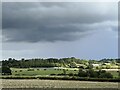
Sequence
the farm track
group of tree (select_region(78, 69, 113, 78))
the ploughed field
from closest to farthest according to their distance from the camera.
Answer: the farm track, the ploughed field, group of tree (select_region(78, 69, 113, 78))

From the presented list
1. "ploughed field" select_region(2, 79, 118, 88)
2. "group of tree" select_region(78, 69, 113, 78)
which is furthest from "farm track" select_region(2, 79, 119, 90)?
"group of tree" select_region(78, 69, 113, 78)

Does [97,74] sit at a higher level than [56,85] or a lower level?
higher

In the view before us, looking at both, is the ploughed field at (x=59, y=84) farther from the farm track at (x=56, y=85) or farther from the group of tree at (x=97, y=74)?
the group of tree at (x=97, y=74)

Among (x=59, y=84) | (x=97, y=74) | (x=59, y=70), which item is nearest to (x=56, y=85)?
(x=59, y=84)

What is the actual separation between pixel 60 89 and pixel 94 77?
2782cm

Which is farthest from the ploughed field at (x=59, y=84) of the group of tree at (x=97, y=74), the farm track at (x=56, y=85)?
the group of tree at (x=97, y=74)

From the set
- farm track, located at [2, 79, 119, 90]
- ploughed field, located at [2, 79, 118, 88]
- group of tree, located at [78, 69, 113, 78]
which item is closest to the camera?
farm track, located at [2, 79, 119, 90]

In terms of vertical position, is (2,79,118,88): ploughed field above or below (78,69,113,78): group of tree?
below

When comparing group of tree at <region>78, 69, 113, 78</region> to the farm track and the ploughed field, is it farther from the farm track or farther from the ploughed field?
the farm track

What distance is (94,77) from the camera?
284ft

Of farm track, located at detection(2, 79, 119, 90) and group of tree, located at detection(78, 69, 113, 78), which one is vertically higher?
group of tree, located at detection(78, 69, 113, 78)

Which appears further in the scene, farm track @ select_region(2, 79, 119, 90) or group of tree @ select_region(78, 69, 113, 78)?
group of tree @ select_region(78, 69, 113, 78)

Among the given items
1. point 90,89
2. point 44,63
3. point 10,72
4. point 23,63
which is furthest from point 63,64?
point 90,89

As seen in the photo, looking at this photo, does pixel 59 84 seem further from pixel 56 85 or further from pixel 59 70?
pixel 59 70
